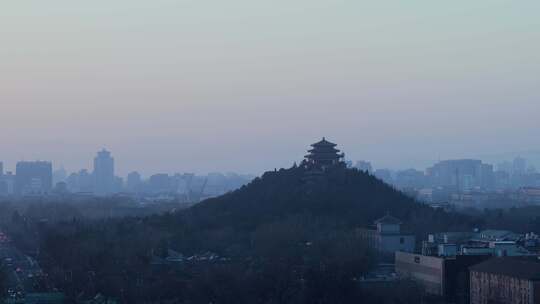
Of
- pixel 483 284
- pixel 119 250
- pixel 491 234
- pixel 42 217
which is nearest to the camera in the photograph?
pixel 483 284

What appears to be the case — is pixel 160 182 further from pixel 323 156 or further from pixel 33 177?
pixel 323 156

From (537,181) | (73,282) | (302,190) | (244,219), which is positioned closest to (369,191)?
(302,190)

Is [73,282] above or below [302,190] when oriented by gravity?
below

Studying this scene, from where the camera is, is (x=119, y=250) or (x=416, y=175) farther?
(x=416, y=175)

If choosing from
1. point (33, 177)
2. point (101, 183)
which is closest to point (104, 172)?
point (101, 183)

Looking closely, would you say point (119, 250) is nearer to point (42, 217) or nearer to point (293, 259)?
point (293, 259)

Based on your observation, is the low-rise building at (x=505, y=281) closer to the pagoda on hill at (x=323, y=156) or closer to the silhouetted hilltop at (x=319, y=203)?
the silhouetted hilltop at (x=319, y=203)

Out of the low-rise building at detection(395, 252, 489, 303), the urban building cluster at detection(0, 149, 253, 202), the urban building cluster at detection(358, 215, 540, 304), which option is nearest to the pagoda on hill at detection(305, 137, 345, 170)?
the urban building cluster at detection(358, 215, 540, 304)
